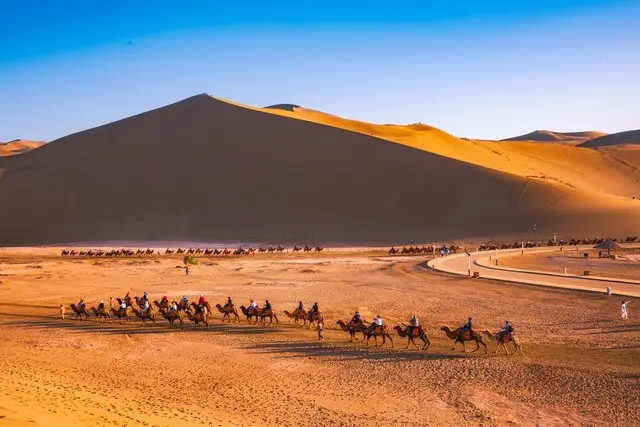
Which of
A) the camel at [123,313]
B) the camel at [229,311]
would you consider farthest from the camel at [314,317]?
the camel at [123,313]

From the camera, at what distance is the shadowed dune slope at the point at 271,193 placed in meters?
77.8

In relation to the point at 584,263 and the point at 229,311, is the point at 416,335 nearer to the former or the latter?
the point at 229,311

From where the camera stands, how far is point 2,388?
14.7 meters

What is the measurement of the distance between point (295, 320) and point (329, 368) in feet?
23.1

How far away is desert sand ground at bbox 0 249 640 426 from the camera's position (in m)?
14.4

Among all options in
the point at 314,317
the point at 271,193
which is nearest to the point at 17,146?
the point at 271,193

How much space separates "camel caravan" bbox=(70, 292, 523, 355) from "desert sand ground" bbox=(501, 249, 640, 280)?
2391 centimetres

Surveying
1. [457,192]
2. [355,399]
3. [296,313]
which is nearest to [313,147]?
[457,192]

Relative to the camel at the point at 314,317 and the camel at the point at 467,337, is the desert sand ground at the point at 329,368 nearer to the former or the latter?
the camel at the point at 467,337

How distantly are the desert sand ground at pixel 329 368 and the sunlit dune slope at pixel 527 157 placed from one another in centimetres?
8097

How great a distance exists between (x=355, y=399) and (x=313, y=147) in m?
78.3

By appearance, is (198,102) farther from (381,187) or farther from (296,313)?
(296,313)

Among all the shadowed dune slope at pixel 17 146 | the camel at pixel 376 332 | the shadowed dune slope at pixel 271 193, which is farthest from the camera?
the shadowed dune slope at pixel 17 146

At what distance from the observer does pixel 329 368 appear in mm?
18859
